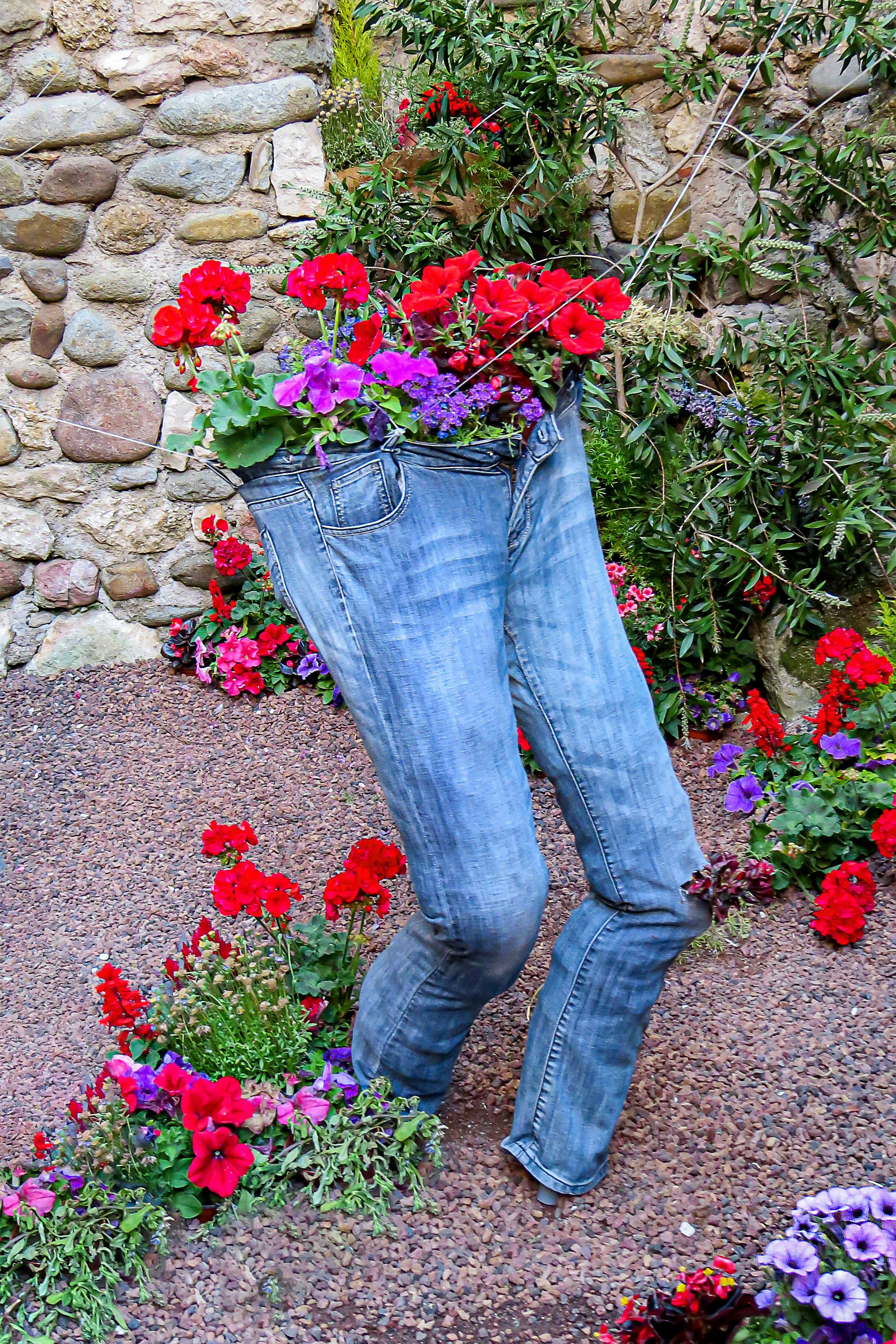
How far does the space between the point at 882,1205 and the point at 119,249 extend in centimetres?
338

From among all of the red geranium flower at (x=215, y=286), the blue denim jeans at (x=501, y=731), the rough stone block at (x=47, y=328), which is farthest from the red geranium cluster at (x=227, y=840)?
the rough stone block at (x=47, y=328)

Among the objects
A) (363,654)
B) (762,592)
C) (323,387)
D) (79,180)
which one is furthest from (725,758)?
(79,180)

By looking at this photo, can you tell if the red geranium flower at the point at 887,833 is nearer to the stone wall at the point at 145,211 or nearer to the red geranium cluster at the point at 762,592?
the red geranium cluster at the point at 762,592

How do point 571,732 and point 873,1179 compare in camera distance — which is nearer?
point 571,732

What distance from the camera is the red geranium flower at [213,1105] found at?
1.58 meters

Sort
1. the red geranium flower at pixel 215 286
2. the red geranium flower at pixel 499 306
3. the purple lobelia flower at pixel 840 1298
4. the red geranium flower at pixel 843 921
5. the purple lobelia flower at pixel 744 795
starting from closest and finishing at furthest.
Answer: the purple lobelia flower at pixel 840 1298, the red geranium flower at pixel 499 306, the red geranium flower at pixel 215 286, the red geranium flower at pixel 843 921, the purple lobelia flower at pixel 744 795

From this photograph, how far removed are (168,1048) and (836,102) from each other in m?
3.17

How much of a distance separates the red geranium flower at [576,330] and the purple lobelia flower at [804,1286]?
1.18 m

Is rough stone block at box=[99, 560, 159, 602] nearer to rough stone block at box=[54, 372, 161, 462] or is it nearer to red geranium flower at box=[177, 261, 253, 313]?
rough stone block at box=[54, 372, 161, 462]

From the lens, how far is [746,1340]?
55.1 inches

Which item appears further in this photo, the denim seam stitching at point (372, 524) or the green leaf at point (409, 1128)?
the green leaf at point (409, 1128)

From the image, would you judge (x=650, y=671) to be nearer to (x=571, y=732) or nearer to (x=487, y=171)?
(x=487, y=171)

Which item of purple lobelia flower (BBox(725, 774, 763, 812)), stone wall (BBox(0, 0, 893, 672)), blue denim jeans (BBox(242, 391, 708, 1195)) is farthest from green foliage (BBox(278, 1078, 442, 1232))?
stone wall (BBox(0, 0, 893, 672))

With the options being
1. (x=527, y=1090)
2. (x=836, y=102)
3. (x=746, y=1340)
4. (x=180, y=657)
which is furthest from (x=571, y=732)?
(x=836, y=102)
